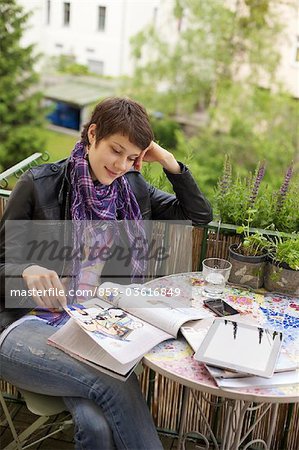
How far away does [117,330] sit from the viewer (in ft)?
5.21

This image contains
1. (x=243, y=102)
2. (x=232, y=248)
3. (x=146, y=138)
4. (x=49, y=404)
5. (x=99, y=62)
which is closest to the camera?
(x=49, y=404)

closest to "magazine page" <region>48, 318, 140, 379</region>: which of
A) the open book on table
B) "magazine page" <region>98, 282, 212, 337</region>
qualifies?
the open book on table

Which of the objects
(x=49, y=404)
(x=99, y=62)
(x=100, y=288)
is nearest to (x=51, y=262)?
(x=100, y=288)

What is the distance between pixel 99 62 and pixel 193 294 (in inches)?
768

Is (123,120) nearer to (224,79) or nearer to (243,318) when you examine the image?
(243,318)

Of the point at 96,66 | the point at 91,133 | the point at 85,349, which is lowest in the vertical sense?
the point at 85,349

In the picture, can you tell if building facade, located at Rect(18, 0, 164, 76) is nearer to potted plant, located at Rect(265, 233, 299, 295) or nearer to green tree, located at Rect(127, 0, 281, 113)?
green tree, located at Rect(127, 0, 281, 113)

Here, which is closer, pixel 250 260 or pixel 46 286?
pixel 46 286

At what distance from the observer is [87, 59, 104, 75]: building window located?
20.4 meters

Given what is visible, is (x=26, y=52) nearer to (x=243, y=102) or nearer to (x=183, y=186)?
(x=243, y=102)

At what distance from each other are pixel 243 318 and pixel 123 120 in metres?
0.70

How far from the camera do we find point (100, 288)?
181cm

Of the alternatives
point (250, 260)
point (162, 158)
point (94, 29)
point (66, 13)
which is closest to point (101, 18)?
point (94, 29)

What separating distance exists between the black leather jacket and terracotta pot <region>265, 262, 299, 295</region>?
0.32m
